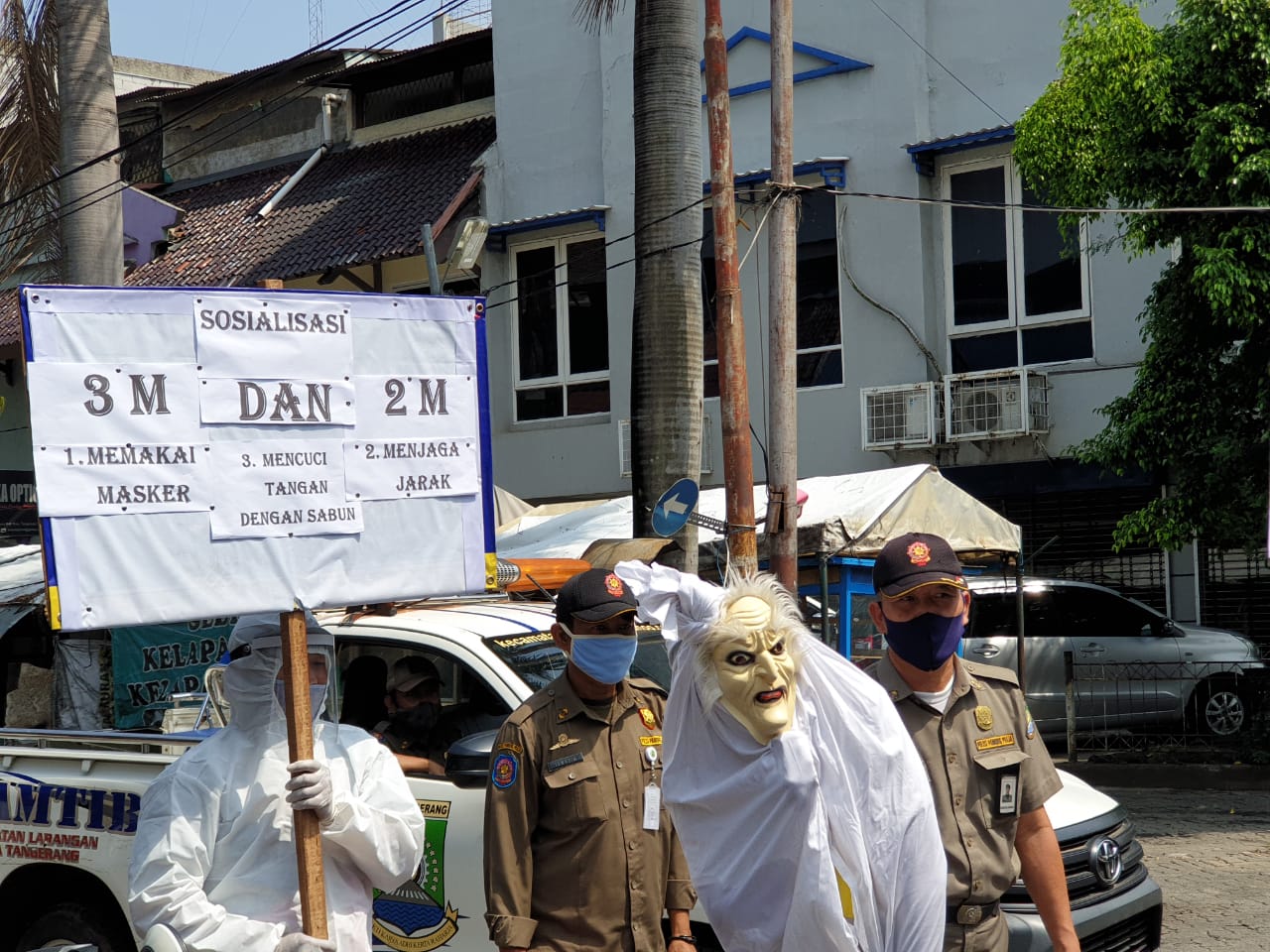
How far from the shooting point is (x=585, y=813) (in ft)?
13.5

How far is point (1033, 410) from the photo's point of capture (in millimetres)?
16797

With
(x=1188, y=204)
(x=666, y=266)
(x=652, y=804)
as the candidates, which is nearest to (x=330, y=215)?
(x=666, y=266)

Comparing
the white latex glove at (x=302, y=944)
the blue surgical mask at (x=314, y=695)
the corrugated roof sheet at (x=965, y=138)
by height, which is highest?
the corrugated roof sheet at (x=965, y=138)

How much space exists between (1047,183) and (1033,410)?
2792mm

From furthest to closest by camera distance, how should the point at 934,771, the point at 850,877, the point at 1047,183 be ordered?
the point at 1047,183, the point at 934,771, the point at 850,877

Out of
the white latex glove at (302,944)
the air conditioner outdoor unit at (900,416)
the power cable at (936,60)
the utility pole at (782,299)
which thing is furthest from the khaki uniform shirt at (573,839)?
the power cable at (936,60)

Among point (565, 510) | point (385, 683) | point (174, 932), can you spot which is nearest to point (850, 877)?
point (174, 932)

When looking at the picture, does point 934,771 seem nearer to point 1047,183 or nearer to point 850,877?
point 850,877

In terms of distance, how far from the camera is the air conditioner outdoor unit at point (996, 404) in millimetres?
16672

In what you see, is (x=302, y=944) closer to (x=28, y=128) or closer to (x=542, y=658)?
(x=542, y=658)

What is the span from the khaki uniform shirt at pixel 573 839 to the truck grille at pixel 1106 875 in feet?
7.41

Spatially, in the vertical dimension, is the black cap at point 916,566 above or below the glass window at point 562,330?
below

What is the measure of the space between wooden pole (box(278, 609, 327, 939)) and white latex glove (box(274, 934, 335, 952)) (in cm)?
3

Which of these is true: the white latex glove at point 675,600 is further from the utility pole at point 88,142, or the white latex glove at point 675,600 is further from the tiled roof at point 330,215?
the tiled roof at point 330,215
